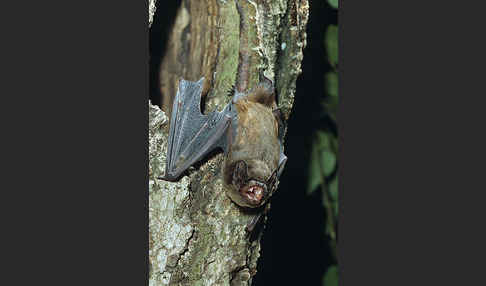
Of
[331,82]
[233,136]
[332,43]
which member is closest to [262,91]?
[233,136]

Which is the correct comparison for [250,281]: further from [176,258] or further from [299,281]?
[299,281]

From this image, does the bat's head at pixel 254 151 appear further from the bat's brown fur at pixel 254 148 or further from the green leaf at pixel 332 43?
the green leaf at pixel 332 43

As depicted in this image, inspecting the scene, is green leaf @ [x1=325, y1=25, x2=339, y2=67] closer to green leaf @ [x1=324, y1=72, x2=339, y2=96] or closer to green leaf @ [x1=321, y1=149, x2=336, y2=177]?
green leaf @ [x1=324, y1=72, x2=339, y2=96]

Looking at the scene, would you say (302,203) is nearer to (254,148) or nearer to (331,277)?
(331,277)

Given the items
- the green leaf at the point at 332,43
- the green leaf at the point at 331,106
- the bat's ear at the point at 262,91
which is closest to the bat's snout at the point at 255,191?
the bat's ear at the point at 262,91

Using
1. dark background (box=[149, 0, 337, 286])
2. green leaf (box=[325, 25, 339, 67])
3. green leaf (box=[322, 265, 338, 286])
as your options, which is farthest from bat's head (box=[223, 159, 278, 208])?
green leaf (box=[322, 265, 338, 286])

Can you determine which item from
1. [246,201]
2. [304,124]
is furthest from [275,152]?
[304,124]
